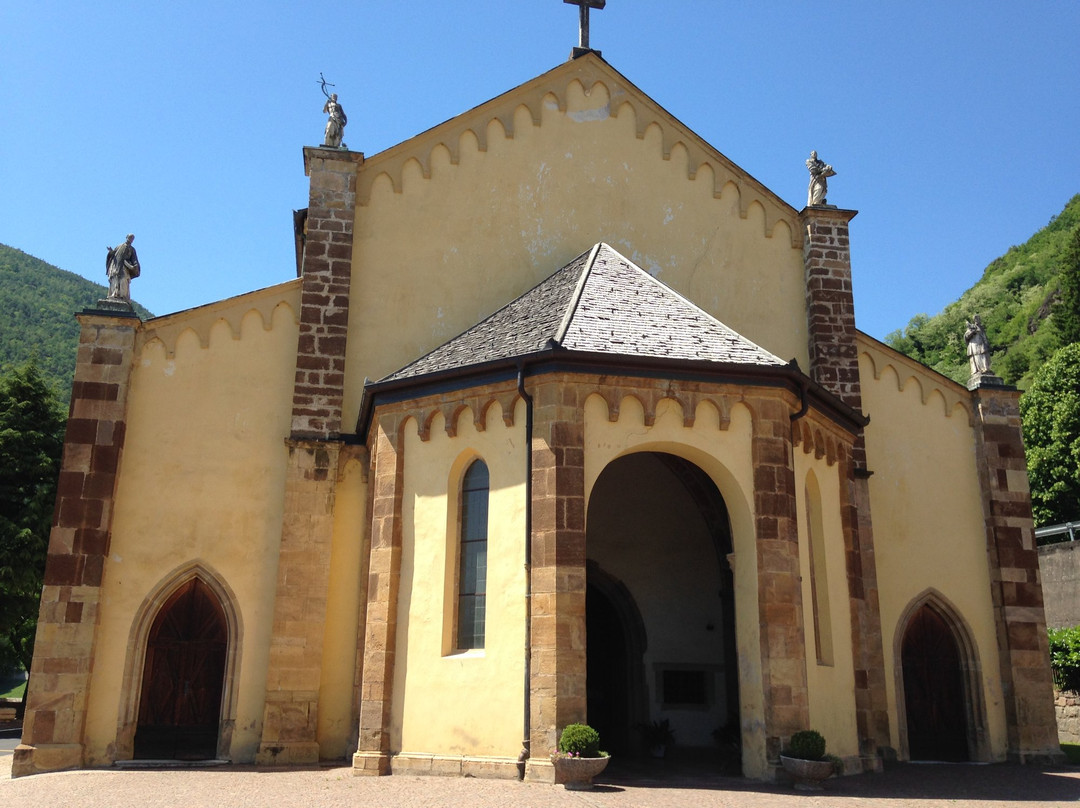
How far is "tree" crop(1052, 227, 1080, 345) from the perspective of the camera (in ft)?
161

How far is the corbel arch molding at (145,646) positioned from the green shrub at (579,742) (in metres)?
5.99

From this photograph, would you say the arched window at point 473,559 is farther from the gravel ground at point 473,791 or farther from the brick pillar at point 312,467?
the brick pillar at point 312,467

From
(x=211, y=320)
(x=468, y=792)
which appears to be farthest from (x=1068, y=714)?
(x=211, y=320)

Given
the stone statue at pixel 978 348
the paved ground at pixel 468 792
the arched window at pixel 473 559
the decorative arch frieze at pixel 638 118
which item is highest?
the decorative arch frieze at pixel 638 118

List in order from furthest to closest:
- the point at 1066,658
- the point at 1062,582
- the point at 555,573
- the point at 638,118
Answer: the point at 1062,582 < the point at 1066,658 < the point at 638,118 < the point at 555,573

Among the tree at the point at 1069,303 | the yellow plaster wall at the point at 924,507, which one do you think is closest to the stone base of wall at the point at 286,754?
the yellow plaster wall at the point at 924,507

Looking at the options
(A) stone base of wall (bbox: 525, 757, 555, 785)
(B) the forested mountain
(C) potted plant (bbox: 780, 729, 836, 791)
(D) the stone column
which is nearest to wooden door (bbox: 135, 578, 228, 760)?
(A) stone base of wall (bbox: 525, 757, 555, 785)

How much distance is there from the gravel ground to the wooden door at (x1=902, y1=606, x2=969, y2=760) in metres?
2.93

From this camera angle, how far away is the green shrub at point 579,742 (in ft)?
38.5

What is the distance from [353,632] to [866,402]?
995 cm

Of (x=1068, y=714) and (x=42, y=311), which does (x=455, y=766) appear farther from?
(x=42, y=311)

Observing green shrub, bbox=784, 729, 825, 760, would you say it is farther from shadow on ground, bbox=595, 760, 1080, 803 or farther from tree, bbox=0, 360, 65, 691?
tree, bbox=0, 360, 65, 691

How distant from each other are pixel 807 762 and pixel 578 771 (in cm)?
269

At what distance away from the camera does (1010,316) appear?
6750 centimetres
